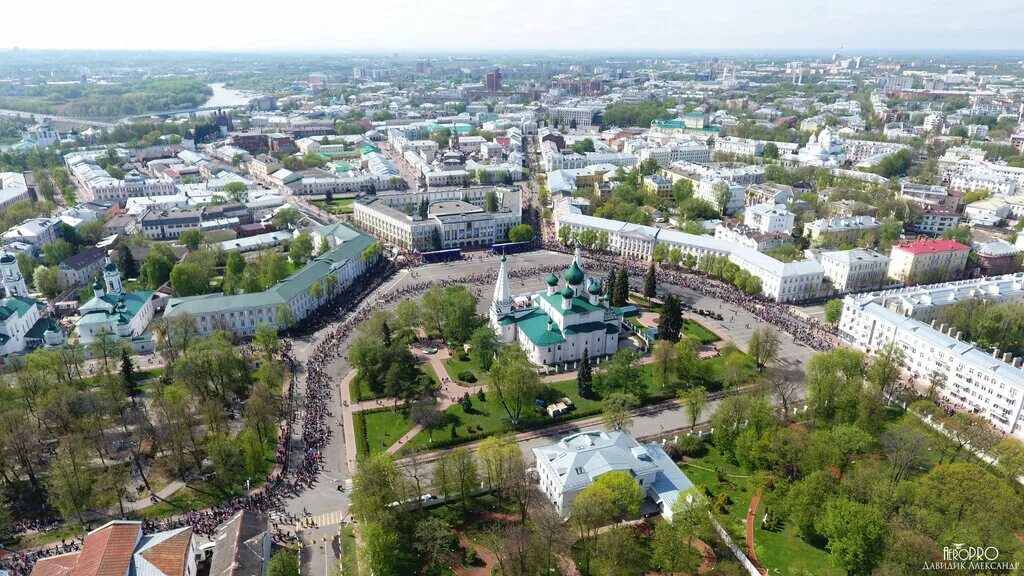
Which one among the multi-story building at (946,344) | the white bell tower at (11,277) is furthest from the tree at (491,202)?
the white bell tower at (11,277)

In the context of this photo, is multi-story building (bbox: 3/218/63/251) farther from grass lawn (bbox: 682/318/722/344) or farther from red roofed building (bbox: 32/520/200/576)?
grass lawn (bbox: 682/318/722/344)

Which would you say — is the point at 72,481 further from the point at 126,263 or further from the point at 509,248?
the point at 509,248

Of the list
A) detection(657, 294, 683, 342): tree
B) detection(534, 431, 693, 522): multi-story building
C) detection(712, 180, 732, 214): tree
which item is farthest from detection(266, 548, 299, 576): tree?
detection(712, 180, 732, 214): tree

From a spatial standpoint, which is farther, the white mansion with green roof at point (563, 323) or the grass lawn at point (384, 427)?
the white mansion with green roof at point (563, 323)

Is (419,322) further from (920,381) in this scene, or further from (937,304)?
(937,304)

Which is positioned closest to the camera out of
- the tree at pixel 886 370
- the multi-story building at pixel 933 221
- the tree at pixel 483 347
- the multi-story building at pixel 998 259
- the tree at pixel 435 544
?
the tree at pixel 435 544

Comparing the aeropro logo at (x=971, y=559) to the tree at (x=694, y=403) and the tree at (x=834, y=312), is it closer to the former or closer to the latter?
the tree at (x=694, y=403)

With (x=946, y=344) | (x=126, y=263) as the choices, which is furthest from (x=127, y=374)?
(x=946, y=344)
